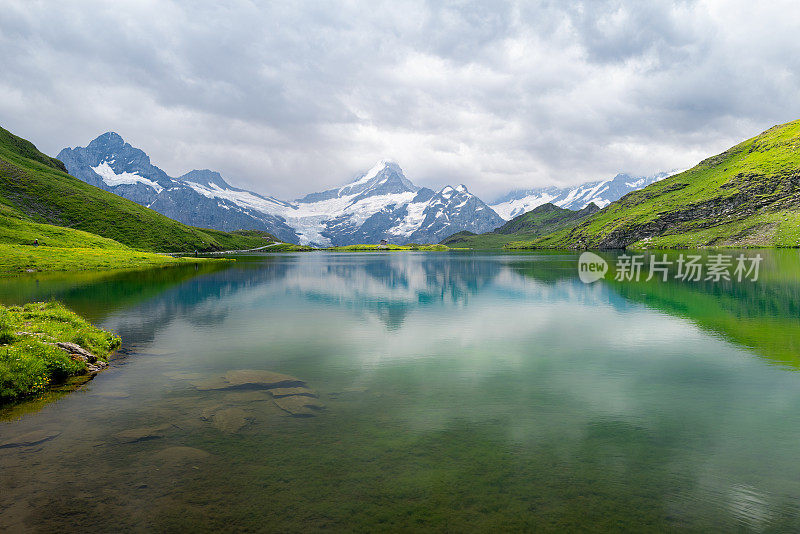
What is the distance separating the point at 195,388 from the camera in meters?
22.8

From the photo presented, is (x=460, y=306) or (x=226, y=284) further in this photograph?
(x=226, y=284)

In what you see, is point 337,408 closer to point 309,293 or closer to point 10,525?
point 10,525

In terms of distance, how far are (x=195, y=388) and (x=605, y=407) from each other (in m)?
22.0

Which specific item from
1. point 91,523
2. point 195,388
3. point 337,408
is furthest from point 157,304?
point 91,523

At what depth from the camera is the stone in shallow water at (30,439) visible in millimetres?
15766

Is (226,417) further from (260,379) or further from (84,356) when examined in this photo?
(84,356)

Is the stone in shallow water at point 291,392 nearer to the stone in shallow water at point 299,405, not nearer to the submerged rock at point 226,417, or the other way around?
the stone in shallow water at point 299,405

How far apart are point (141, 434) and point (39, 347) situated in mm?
12696

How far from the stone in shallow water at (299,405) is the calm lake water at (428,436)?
0.48 m

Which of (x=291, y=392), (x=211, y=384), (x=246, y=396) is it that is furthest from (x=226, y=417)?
(x=211, y=384)

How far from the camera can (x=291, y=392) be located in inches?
864

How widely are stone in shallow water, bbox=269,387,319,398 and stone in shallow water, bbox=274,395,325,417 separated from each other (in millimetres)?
454

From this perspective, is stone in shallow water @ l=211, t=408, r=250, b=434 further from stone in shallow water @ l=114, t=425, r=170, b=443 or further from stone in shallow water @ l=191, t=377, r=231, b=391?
stone in shallow water @ l=191, t=377, r=231, b=391

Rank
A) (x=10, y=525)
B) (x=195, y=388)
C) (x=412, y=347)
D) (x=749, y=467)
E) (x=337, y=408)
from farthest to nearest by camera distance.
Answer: (x=412, y=347)
(x=195, y=388)
(x=337, y=408)
(x=749, y=467)
(x=10, y=525)
